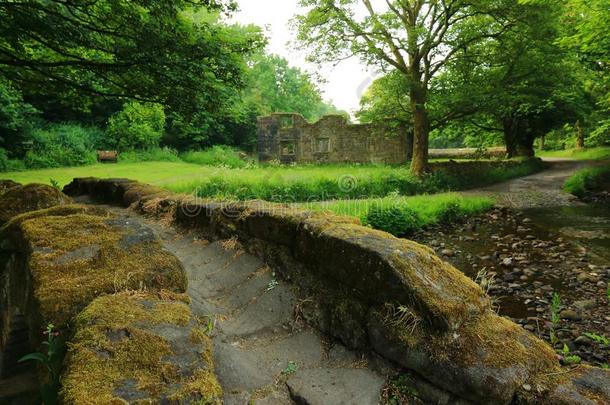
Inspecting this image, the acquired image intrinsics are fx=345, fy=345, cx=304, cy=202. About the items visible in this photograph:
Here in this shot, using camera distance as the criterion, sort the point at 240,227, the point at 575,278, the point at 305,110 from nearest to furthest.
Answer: the point at 240,227 < the point at 575,278 < the point at 305,110

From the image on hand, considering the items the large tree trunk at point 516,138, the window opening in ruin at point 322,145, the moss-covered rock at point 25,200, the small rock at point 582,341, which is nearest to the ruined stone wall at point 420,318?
the small rock at point 582,341

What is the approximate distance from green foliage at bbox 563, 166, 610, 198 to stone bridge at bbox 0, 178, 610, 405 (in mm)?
14611

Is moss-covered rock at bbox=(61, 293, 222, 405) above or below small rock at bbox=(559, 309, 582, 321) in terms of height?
above

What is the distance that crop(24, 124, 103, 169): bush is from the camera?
721 inches

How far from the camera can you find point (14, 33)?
604 cm

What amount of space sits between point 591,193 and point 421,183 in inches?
253

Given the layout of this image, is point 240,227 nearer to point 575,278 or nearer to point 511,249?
point 575,278

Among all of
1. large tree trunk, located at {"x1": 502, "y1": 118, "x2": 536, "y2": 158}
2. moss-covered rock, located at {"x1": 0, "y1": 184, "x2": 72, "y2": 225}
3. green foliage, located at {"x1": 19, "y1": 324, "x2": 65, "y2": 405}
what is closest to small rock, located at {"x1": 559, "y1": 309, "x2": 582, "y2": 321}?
green foliage, located at {"x1": 19, "y1": 324, "x2": 65, "y2": 405}

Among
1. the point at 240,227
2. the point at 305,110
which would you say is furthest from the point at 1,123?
the point at 305,110

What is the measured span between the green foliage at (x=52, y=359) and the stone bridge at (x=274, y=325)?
0.05 metres

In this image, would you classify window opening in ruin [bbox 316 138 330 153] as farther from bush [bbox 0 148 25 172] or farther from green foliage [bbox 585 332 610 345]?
green foliage [bbox 585 332 610 345]

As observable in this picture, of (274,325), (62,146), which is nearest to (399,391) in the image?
(274,325)

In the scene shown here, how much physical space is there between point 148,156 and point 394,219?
1921cm

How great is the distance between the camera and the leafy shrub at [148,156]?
22.0m
